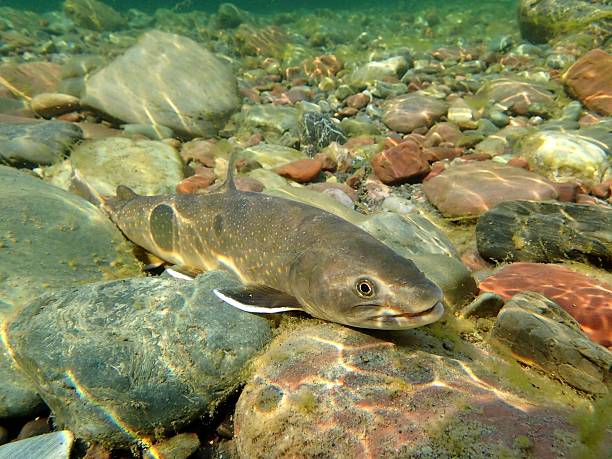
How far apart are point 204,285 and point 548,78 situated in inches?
447

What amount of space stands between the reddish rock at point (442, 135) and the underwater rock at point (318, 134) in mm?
1747

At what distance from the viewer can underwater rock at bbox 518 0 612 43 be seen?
497 inches

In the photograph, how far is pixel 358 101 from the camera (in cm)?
961

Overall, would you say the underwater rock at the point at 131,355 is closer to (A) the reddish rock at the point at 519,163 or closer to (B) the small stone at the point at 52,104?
(A) the reddish rock at the point at 519,163

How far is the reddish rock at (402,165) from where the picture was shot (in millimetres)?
6172

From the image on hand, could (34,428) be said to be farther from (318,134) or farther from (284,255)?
(318,134)

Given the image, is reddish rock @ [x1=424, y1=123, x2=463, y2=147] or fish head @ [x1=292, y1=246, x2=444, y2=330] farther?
reddish rock @ [x1=424, y1=123, x2=463, y2=147]

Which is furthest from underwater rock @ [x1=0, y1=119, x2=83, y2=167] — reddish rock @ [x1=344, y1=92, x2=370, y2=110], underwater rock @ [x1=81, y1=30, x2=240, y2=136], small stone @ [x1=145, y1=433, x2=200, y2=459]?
reddish rock @ [x1=344, y1=92, x2=370, y2=110]

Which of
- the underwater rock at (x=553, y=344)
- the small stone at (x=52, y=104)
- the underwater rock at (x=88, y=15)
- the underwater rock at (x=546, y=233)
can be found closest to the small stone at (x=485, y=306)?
the underwater rock at (x=553, y=344)

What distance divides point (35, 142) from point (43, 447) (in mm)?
5669

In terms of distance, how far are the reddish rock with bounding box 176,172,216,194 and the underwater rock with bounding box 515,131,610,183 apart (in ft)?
18.0

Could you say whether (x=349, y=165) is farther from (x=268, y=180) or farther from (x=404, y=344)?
(x=404, y=344)

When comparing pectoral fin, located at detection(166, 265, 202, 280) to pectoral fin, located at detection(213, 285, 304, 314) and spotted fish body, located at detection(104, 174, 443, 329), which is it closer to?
spotted fish body, located at detection(104, 174, 443, 329)

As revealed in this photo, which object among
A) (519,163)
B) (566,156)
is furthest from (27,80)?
(566,156)
